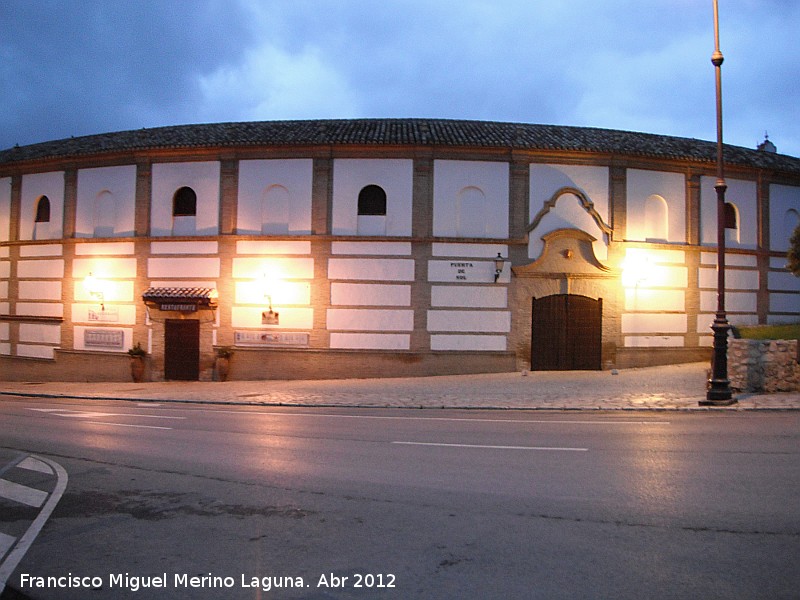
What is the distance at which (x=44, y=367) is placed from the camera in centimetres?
2381

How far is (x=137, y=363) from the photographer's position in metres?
22.0

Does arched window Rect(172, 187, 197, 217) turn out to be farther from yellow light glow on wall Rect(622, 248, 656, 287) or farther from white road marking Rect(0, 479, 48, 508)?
white road marking Rect(0, 479, 48, 508)

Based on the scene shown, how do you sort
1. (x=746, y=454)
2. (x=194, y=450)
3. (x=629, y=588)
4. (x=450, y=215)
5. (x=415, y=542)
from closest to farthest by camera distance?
1. (x=629, y=588)
2. (x=415, y=542)
3. (x=746, y=454)
4. (x=194, y=450)
5. (x=450, y=215)

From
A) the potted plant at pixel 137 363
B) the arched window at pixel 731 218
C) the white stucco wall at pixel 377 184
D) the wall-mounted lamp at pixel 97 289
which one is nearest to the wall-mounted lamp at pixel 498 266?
the white stucco wall at pixel 377 184

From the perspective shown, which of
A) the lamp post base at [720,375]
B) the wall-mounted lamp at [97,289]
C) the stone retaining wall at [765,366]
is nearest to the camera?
the lamp post base at [720,375]

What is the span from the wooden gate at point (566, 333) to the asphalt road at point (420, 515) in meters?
10.6

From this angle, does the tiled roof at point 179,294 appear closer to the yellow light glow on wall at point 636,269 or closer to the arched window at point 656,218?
the yellow light glow on wall at point 636,269

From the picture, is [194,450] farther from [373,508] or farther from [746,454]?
[746,454]

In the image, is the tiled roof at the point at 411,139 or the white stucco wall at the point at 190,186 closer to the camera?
the tiled roof at the point at 411,139

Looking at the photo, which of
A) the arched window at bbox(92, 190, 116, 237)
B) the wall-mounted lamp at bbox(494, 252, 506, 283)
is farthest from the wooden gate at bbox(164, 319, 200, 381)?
the wall-mounted lamp at bbox(494, 252, 506, 283)

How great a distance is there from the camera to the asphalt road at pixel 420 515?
13.9ft

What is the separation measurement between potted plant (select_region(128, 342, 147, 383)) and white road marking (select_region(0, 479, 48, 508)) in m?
15.5

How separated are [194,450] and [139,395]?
10.4m

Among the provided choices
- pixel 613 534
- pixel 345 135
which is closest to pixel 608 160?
pixel 345 135
